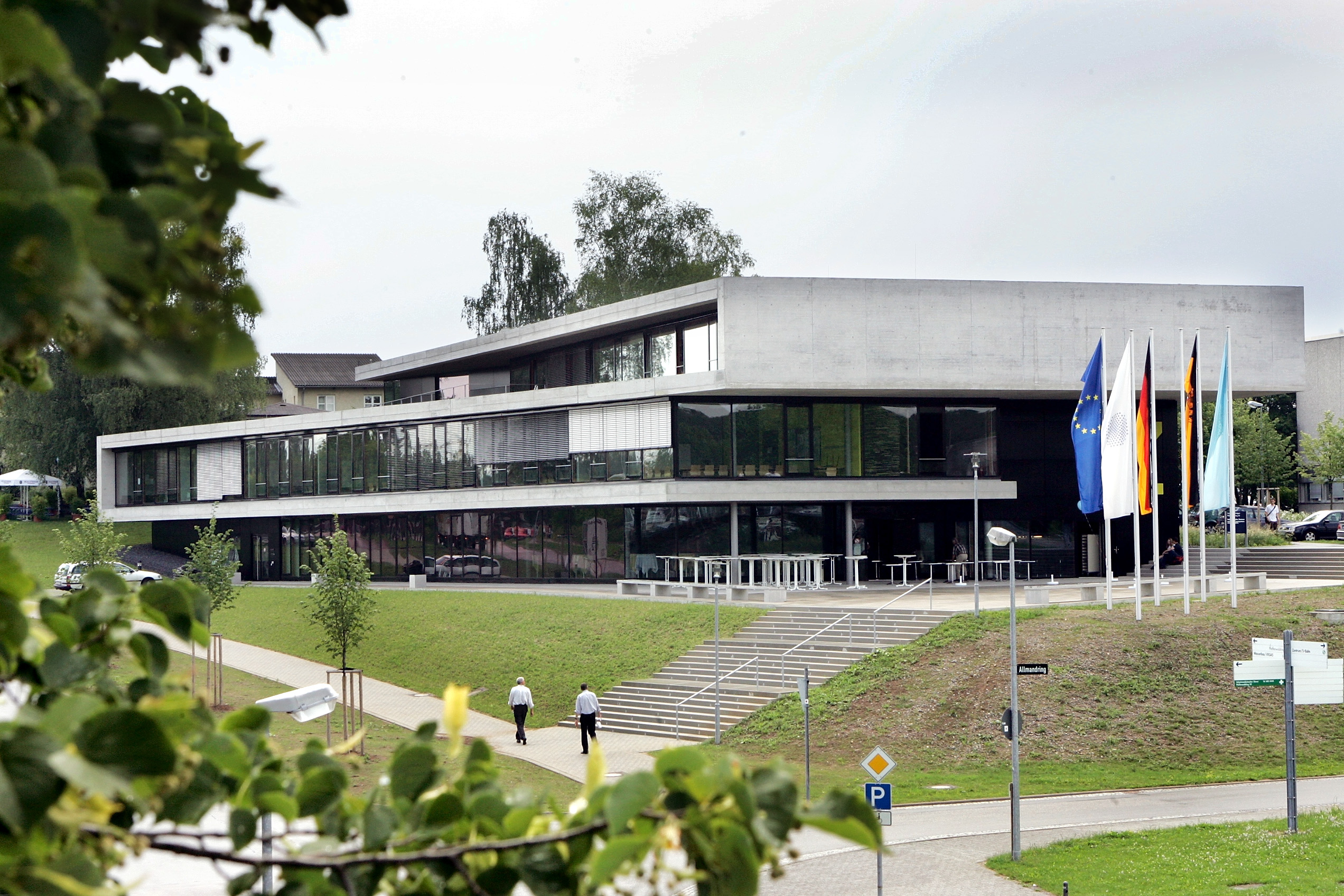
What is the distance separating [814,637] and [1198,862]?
14692 mm

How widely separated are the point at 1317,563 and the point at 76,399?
202ft

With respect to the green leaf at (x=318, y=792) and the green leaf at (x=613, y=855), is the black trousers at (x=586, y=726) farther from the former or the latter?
the green leaf at (x=613, y=855)

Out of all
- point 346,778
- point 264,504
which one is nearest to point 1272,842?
point 346,778

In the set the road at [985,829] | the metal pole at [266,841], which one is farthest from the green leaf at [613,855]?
the road at [985,829]

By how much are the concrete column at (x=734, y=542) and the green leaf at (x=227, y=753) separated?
39484 millimetres

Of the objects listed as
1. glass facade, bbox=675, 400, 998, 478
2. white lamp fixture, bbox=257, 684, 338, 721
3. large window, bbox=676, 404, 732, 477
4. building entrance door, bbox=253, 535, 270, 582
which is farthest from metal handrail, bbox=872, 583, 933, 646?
building entrance door, bbox=253, 535, 270, 582

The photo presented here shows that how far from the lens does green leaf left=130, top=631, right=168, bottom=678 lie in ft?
8.21

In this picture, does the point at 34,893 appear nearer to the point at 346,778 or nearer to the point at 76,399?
the point at 346,778

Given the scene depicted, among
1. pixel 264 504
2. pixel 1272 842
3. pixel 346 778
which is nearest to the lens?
pixel 346 778

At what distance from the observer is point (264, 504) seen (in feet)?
184

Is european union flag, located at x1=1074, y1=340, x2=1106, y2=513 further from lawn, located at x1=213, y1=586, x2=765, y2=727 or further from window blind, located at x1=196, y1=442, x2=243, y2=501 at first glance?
window blind, located at x1=196, y1=442, x2=243, y2=501

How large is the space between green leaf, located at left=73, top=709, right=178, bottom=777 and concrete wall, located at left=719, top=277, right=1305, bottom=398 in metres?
39.1

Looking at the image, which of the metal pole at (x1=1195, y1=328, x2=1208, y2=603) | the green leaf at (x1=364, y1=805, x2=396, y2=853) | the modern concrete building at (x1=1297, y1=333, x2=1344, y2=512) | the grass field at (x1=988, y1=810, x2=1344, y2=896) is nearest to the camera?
the green leaf at (x1=364, y1=805, x2=396, y2=853)

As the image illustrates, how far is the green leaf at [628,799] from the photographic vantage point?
6.56 ft
